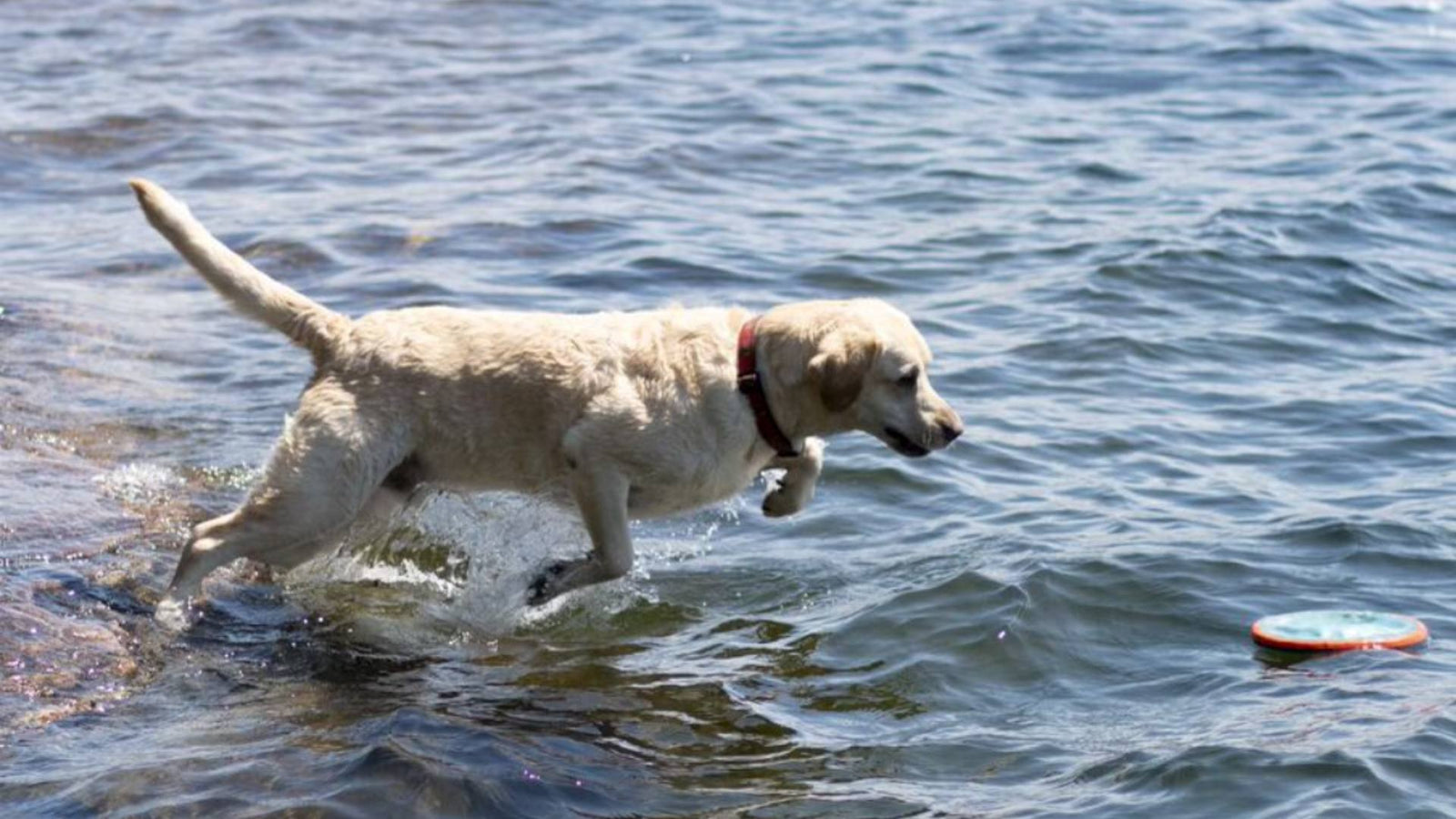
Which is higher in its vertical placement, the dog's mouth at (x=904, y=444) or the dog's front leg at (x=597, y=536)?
the dog's mouth at (x=904, y=444)

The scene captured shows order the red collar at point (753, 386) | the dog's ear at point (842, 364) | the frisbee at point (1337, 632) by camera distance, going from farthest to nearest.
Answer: the frisbee at point (1337, 632), the red collar at point (753, 386), the dog's ear at point (842, 364)

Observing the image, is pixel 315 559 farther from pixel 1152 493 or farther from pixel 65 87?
pixel 65 87

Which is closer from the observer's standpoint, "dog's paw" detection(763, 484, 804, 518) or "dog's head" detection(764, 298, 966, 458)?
"dog's head" detection(764, 298, 966, 458)

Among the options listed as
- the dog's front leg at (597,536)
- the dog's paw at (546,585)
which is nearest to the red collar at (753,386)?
the dog's front leg at (597,536)

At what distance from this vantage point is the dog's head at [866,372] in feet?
23.9

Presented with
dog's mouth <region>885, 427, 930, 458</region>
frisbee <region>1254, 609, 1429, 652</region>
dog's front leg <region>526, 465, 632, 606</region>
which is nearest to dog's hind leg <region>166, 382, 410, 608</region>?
dog's front leg <region>526, 465, 632, 606</region>

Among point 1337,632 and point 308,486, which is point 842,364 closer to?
point 308,486

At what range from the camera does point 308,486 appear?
287 inches

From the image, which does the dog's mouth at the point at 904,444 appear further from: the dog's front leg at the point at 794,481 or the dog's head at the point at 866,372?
the dog's front leg at the point at 794,481

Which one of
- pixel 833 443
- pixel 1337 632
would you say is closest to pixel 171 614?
pixel 833 443

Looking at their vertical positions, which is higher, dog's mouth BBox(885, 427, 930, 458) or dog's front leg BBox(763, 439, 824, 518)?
dog's mouth BBox(885, 427, 930, 458)

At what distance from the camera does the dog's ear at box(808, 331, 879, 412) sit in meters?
7.26

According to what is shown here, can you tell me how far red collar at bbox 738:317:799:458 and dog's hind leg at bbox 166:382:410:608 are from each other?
1.25 meters

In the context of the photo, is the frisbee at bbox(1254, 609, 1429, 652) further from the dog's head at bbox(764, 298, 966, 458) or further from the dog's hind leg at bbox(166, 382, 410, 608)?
the dog's hind leg at bbox(166, 382, 410, 608)
